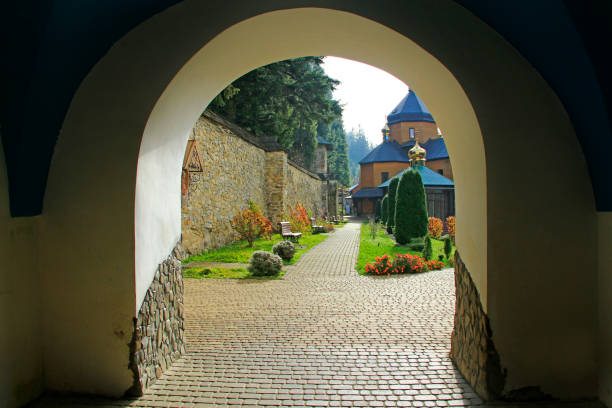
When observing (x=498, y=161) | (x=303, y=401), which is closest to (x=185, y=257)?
(x=303, y=401)

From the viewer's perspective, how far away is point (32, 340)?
257cm

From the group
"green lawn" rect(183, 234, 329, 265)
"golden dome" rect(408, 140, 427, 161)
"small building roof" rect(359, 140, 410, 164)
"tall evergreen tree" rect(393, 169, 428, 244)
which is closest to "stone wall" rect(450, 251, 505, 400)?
"green lawn" rect(183, 234, 329, 265)

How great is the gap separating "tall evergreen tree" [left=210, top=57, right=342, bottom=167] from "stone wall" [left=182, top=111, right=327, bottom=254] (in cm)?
217

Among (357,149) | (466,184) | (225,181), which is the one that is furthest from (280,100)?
(357,149)

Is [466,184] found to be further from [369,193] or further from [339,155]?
[339,155]

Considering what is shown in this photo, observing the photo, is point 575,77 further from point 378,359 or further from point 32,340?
point 32,340

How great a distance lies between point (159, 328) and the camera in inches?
117

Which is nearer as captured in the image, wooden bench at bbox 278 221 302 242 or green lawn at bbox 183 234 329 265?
green lawn at bbox 183 234 329 265

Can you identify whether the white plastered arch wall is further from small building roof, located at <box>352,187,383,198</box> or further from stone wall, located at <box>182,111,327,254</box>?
small building roof, located at <box>352,187,383,198</box>

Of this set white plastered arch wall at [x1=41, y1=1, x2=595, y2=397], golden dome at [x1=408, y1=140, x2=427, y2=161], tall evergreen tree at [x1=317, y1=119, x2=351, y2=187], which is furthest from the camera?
tall evergreen tree at [x1=317, y1=119, x2=351, y2=187]

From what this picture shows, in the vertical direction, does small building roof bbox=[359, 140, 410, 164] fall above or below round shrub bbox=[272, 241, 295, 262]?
above

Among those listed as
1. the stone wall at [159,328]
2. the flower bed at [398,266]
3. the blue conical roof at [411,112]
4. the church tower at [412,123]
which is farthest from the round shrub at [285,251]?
the blue conical roof at [411,112]

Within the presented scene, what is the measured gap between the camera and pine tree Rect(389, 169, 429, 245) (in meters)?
13.3

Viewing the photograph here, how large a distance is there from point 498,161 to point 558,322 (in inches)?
50.7
